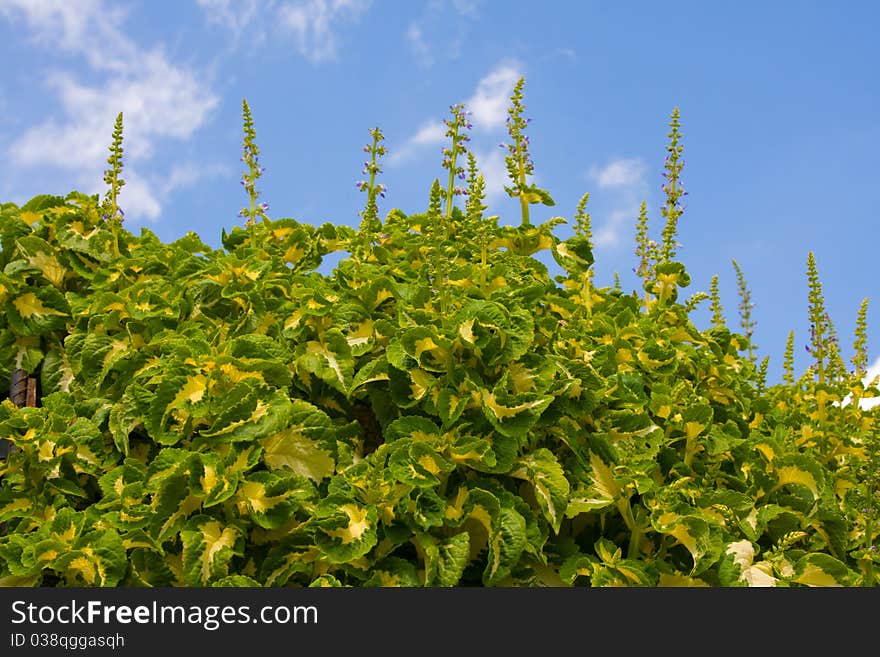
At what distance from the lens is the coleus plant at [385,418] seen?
2977mm

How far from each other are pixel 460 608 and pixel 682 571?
121 cm

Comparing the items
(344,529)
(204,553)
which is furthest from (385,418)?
(204,553)

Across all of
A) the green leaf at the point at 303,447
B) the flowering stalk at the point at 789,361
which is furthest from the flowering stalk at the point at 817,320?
the green leaf at the point at 303,447

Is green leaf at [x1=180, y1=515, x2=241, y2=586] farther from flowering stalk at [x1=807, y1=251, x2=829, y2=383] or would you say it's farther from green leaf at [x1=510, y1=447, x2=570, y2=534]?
flowering stalk at [x1=807, y1=251, x2=829, y2=383]

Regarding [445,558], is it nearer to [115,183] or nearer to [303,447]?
[303,447]

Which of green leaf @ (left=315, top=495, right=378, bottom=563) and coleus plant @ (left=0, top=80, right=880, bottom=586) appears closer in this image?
green leaf @ (left=315, top=495, right=378, bottom=563)

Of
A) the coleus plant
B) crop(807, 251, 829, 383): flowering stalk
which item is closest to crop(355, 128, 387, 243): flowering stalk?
the coleus plant

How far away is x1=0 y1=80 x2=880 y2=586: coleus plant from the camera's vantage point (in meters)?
2.98

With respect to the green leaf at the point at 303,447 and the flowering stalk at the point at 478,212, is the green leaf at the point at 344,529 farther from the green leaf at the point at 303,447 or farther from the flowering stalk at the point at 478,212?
the flowering stalk at the point at 478,212

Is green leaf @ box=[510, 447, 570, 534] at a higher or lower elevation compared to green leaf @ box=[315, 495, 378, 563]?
higher

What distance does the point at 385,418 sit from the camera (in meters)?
3.29

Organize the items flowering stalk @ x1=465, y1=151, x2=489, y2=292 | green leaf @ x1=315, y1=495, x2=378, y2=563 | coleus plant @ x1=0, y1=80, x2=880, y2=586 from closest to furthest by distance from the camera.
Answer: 1. green leaf @ x1=315, y1=495, x2=378, y2=563
2. coleus plant @ x1=0, y1=80, x2=880, y2=586
3. flowering stalk @ x1=465, y1=151, x2=489, y2=292

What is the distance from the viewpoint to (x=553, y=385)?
3225 millimetres

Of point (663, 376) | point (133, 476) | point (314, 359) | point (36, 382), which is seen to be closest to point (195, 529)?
point (133, 476)
